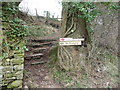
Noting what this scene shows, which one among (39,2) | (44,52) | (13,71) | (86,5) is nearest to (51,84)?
(13,71)

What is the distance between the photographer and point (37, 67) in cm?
338

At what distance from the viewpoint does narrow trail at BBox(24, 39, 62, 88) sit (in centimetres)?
264

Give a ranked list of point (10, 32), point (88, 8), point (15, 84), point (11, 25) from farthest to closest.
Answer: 1. point (88, 8)
2. point (11, 25)
3. point (10, 32)
4. point (15, 84)

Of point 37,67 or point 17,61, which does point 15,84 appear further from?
point 37,67

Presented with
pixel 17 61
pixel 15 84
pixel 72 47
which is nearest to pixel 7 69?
pixel 17 61

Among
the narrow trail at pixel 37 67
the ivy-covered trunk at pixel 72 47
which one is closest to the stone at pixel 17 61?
the narrow trail at pixel 37 67

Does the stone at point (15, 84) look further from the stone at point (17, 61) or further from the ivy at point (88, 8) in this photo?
the ivy at point (88, 8)

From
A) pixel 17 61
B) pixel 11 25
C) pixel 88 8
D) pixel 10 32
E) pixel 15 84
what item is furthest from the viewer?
pixel 88 8

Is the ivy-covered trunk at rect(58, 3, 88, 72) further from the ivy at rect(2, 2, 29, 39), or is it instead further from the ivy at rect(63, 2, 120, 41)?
the ivy at rect(2, 2, 29, 39)

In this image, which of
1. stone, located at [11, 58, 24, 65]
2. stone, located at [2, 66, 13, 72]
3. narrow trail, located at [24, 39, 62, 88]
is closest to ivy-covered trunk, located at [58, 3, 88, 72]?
narrow trail, located at [24, 39, 62, 88]

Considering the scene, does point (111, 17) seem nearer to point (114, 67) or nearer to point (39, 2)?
point (114, 67)

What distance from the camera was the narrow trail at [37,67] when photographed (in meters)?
2.64

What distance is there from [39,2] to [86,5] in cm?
435

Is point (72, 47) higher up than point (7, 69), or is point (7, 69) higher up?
point (72, 47)
